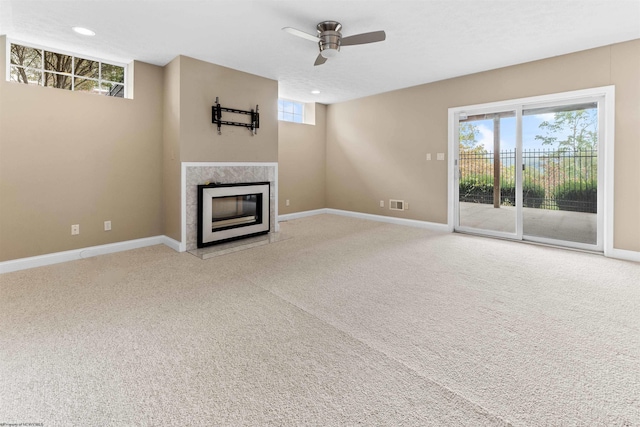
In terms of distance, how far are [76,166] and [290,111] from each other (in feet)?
13.7

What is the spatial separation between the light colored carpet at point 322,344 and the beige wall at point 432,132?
4.66 feet

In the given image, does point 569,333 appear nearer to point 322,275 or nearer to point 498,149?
point 322,275

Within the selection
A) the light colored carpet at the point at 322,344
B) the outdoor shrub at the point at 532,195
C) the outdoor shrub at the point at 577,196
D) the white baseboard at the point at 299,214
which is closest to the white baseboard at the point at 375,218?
the white baseboard at the point at 299,214

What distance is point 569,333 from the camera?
2.10 m

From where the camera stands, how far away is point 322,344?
1.99 metres

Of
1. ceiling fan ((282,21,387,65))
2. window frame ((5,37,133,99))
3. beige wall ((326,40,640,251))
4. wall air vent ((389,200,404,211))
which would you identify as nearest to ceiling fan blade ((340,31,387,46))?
→ ceiling fan ((282,21,387,65))

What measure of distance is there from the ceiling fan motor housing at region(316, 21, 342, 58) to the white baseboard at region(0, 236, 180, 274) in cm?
312

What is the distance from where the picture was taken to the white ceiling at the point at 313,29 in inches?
114

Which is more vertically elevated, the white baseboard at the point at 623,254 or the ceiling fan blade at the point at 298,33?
the ceiling fan blade at the point at 298,33

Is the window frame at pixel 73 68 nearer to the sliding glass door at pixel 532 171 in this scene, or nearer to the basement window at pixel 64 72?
the basement window at pixel 64 72

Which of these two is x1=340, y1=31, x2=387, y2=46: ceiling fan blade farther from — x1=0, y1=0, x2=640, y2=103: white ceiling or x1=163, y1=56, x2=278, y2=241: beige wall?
x1=163, y1=56, x2=278, y2=241: beige wall

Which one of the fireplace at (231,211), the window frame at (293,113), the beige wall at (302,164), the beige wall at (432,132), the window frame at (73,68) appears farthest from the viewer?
the window frame at (293,113)

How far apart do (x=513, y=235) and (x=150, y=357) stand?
16.3 feet

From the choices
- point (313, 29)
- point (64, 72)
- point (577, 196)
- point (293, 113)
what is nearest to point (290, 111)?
point (293, 113)
